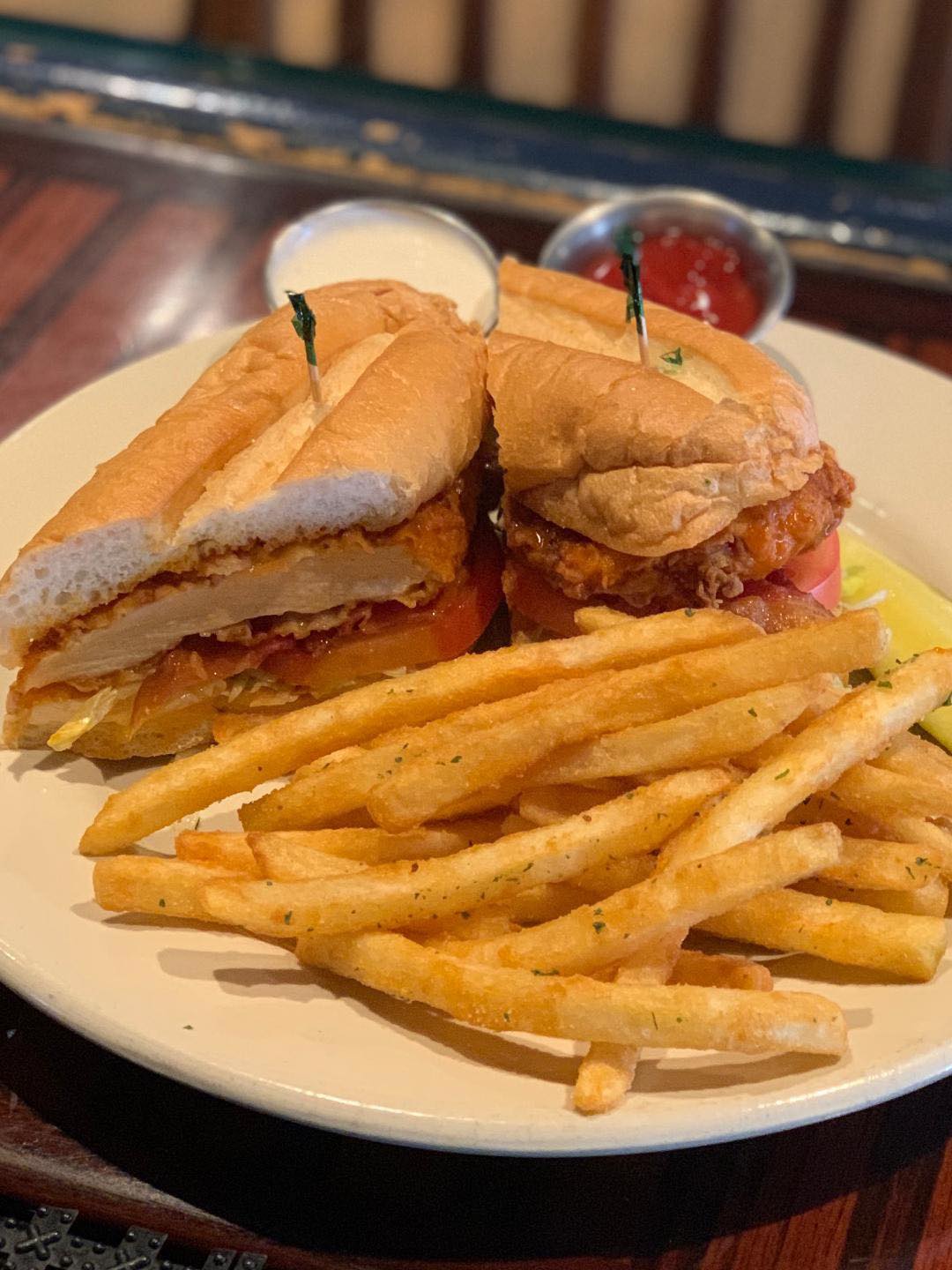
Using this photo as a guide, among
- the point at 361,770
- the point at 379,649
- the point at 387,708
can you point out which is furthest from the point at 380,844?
the point at 379,649

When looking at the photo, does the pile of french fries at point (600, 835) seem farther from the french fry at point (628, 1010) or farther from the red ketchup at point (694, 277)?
the red ketchup at point (694, 277)

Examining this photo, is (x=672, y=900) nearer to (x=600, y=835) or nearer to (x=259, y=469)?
(x=600, y=835)

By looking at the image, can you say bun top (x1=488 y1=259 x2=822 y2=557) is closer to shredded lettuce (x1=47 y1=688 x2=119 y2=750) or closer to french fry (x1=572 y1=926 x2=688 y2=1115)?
french fry (x1=572 y1=926 x2=688 y2=1115)

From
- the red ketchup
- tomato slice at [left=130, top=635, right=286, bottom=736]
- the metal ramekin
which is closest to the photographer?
tomato slice at [left=130, top=635, right=286, bottom=736]

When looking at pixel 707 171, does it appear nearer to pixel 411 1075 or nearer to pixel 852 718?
pixel 852 718

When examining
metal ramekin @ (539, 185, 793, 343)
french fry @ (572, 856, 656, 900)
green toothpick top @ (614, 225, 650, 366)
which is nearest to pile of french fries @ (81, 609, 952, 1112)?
french fry @ (572, 856, 656, 900)

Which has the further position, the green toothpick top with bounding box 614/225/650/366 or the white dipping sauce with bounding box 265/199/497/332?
the white dipping sauce with bounding box 265/199/497/332
